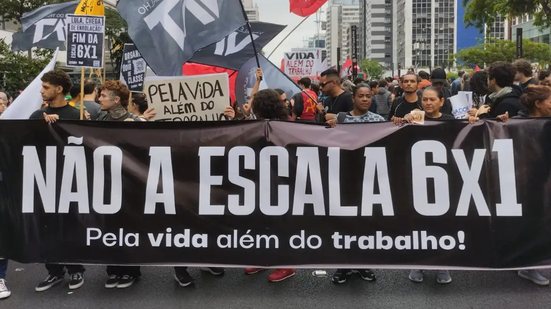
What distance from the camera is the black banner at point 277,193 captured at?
499 centimetres

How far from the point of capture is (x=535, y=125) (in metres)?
5.04

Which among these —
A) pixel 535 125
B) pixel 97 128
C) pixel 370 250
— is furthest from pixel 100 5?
pixel 535 125

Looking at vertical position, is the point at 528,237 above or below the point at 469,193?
below

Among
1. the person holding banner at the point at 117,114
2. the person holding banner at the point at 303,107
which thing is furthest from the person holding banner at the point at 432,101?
the person holding banner at the point at 303,107

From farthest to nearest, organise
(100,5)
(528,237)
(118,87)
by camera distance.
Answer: (100,5)
(118,87)
(528,237)

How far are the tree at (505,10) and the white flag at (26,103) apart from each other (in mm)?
21654

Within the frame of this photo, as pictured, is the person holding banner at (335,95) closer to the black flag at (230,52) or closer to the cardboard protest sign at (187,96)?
the black flag at (230,52)

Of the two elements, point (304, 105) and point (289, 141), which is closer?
point (289, 141)

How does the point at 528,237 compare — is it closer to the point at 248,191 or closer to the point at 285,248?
the point at 285,248

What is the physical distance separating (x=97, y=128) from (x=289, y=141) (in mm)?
1593

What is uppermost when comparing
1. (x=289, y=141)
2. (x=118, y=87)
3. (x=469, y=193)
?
(x=118, y=87)

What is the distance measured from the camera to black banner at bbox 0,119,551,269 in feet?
16.4

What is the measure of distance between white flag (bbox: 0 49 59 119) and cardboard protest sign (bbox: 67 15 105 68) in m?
0.53

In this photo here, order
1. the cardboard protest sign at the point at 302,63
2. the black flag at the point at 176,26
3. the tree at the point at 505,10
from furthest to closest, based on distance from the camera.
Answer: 1. the tree at the point at 505,10
2. the cardboard protest sign at the point at 302,63
3. the black flag at the point at 176,26
